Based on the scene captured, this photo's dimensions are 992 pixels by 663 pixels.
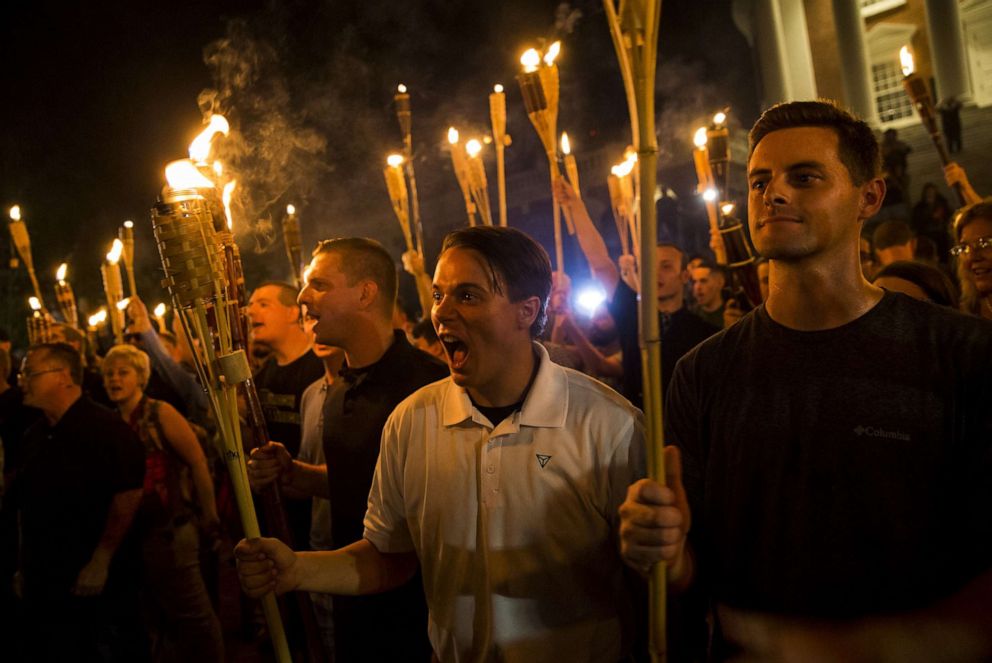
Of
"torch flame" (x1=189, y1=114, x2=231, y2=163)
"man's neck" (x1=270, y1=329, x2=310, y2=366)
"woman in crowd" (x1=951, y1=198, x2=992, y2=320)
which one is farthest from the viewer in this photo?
"man's neck" (x1=270, y1=329, x2=310, y2=366)

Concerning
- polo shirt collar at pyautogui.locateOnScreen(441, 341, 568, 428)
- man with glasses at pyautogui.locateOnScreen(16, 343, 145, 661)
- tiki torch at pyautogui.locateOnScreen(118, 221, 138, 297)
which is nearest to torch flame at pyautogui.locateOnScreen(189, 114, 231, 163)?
polo shirt collar at pyautogui.locateOnScreen(441, 341, 568, 428)

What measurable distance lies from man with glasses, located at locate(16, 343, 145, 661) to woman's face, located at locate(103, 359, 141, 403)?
1.72 feet

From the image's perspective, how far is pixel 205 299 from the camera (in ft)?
7.23

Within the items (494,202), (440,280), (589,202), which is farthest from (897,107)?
(440,280)

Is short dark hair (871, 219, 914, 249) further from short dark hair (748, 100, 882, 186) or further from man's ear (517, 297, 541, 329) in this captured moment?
man's ear (517, 297, 541, 329)

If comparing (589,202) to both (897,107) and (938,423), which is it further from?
(938,423)

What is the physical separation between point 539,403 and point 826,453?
2.98 feet

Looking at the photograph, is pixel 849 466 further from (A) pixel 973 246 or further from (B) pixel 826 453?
(A) pixel 973 246

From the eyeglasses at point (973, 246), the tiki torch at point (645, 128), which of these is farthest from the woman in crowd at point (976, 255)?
the tiki torch at point (645, 128)

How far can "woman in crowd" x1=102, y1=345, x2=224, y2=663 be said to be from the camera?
530 centimetres

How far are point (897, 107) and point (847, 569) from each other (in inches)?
1473

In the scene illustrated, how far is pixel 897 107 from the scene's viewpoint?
108 feet

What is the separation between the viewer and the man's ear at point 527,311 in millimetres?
2719

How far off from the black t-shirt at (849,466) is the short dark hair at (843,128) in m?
0.41
